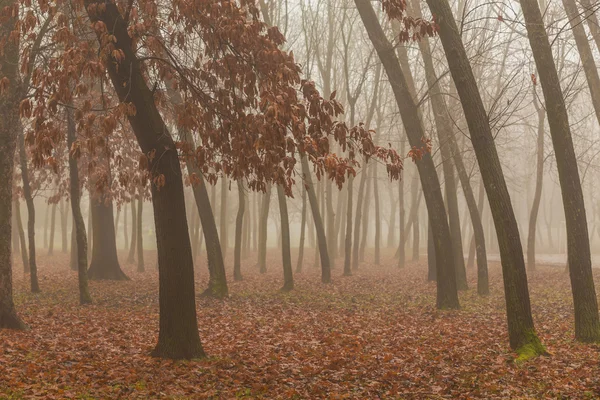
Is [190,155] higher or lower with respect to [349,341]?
higher

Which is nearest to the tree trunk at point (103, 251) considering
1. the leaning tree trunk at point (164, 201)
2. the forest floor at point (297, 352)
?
the forest floor at point (297, 352)

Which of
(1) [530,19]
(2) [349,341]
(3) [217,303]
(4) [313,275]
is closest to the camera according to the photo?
(1) [530,19]

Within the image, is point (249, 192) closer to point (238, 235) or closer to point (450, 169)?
point (238, 235)

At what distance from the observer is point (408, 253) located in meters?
42.5

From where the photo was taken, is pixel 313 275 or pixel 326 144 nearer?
pixel 326 144

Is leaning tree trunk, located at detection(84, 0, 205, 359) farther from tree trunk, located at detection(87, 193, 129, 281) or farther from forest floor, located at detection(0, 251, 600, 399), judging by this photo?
tree trunk, located at detection(87, 193, 129, 281)

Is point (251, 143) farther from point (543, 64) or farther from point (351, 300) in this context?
point (351, 300)

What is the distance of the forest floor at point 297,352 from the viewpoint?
24.2ft

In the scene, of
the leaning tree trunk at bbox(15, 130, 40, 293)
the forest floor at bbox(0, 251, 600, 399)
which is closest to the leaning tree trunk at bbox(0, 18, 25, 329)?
the forest floor at bbox(0, 251, 600, 399)

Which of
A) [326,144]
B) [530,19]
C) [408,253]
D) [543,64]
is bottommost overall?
[408,253]

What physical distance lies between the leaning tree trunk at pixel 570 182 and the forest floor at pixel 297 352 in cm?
59

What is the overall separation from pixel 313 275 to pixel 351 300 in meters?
8.70

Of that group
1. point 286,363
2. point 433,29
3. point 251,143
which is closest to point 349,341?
point 286,363

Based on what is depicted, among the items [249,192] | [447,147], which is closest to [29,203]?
[249,192]
